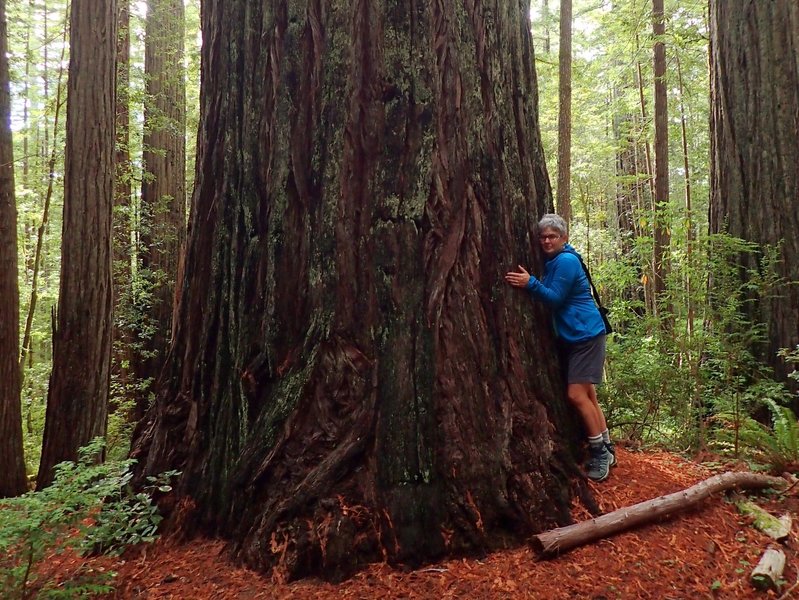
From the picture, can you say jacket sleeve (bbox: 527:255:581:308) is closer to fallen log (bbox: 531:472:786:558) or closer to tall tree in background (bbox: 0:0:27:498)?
fallen log (bbox: 531:472:786:558)

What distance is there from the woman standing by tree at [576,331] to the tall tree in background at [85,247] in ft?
20.6

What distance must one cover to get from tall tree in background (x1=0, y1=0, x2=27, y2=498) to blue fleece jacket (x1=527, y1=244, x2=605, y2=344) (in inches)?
280

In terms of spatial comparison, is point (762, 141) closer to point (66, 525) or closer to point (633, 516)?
point (633, 516)

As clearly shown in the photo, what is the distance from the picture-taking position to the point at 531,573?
2.62 metres

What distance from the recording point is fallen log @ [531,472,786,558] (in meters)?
2.77

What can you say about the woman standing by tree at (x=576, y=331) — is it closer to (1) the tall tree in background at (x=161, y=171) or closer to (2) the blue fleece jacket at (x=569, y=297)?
(2) the blue fleece jacket at (x=569, y=297)

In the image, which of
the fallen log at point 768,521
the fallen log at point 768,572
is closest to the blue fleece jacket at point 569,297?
the fallen log at point 768,521

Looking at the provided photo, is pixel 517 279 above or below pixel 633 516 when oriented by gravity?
above

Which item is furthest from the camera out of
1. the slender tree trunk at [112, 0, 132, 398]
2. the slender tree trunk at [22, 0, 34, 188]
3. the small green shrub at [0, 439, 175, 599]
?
the slender tree trunk at [22, 0, 34, 188]

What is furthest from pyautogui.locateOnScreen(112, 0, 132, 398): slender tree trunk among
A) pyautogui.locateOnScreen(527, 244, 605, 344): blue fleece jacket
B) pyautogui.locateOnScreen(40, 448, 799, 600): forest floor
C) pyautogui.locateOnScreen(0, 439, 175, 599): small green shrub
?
pyautogui.locateOnScreen(527, 244, 605, 344): blue fleece jacket

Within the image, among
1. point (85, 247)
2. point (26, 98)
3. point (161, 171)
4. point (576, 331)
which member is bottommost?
point (576, 331)

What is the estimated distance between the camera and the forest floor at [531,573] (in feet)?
8.27

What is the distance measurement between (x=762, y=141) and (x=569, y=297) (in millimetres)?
4150

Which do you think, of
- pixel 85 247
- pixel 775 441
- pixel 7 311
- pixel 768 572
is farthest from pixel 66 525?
pixel 7 311
